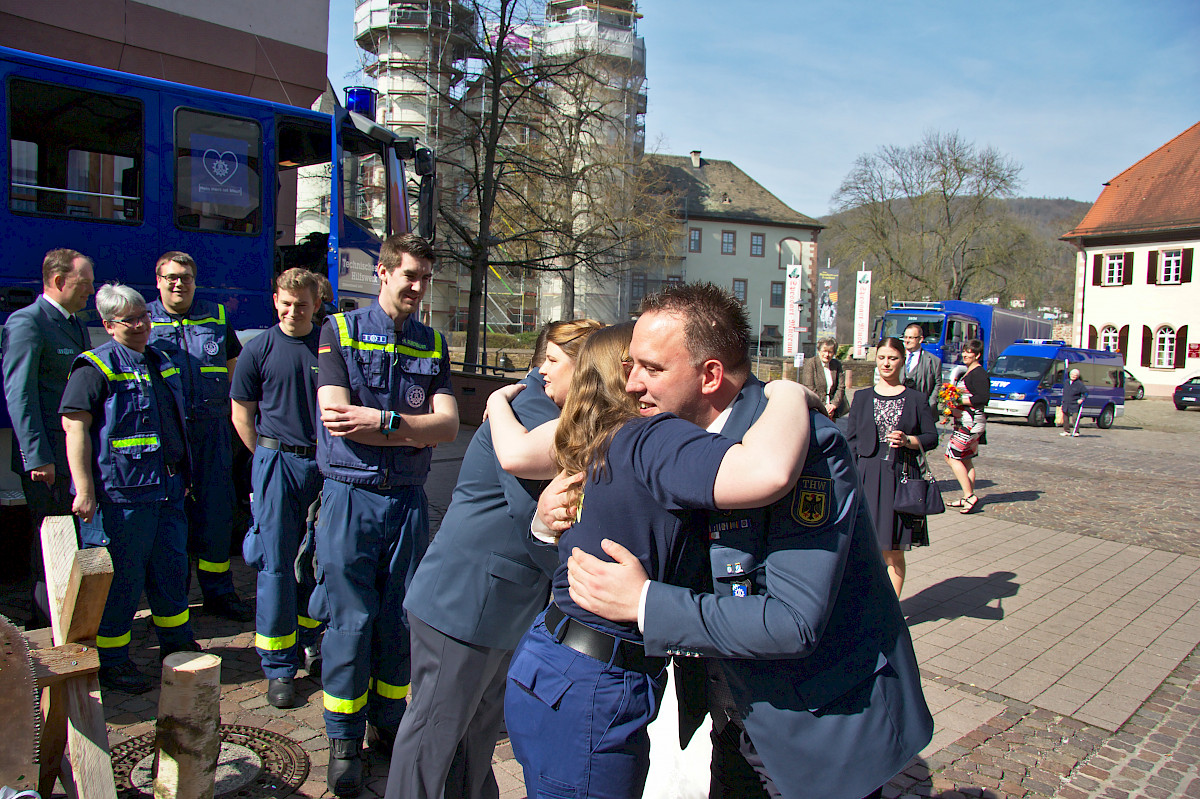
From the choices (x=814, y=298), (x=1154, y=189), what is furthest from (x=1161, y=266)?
(x=814, y=298)

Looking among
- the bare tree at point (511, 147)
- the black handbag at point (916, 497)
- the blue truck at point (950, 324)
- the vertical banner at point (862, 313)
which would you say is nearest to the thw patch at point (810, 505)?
the black handbag at point (916, 497)

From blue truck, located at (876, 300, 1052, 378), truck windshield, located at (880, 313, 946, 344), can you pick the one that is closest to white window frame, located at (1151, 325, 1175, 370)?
blue truck, located at (876, 300, 1052, 378)

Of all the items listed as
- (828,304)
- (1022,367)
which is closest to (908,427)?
(1022,367)

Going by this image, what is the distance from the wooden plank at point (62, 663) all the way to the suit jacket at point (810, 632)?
172 cm

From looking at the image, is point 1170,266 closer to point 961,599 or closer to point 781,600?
Result: point 961,599

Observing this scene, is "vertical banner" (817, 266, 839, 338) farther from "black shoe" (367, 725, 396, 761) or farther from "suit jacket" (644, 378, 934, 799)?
"suit jacket" (644, 378, 934, 799)

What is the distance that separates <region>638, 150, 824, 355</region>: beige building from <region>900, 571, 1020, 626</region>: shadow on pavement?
189ft

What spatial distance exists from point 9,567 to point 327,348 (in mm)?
3964

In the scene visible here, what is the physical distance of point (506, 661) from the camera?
2717 millimetres

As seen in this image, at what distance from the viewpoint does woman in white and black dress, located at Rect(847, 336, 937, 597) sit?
5324 mm

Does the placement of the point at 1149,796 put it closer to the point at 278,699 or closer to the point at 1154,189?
the point at 278,699

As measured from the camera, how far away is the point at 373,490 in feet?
11.0

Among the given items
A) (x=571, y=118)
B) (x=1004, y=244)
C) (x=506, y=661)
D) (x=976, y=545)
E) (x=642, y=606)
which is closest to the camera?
(x=642, y=606)

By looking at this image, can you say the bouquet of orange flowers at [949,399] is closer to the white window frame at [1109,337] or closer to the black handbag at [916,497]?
the black handbag at [916,497]
